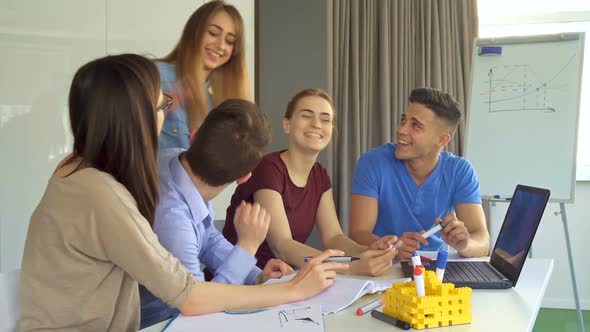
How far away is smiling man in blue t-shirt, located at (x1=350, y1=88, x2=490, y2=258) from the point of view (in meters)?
2.39

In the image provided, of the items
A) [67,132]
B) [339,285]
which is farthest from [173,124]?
[339,285]

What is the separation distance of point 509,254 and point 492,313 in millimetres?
414

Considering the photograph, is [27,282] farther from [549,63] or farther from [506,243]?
[549,63]

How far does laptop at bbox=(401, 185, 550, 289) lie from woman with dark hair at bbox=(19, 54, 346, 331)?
750mm

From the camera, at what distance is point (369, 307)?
133cm

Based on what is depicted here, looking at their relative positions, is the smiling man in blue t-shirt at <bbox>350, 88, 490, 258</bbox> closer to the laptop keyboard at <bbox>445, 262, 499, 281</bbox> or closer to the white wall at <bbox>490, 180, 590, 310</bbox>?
the laptop keyboard at <bbox>445, 262, 499, 281</bbox>

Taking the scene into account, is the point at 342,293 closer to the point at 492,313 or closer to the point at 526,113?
the point at 492,313

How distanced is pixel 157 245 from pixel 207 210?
15.5 inches

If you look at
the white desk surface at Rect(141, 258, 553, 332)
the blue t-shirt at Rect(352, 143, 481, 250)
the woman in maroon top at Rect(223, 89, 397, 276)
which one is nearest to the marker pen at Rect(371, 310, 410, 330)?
the white desk surface at Rect(141, 258, 553, 332)

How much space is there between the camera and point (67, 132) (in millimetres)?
2145

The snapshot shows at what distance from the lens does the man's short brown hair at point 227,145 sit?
145cm

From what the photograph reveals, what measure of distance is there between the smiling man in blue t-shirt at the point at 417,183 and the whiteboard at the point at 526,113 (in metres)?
1.04

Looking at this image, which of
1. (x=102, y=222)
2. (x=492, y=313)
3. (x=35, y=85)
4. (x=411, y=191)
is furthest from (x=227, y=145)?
(x=411, y=191)

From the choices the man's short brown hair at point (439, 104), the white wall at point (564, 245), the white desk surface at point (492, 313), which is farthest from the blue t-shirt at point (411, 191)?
the white wall at point (564, 245)
